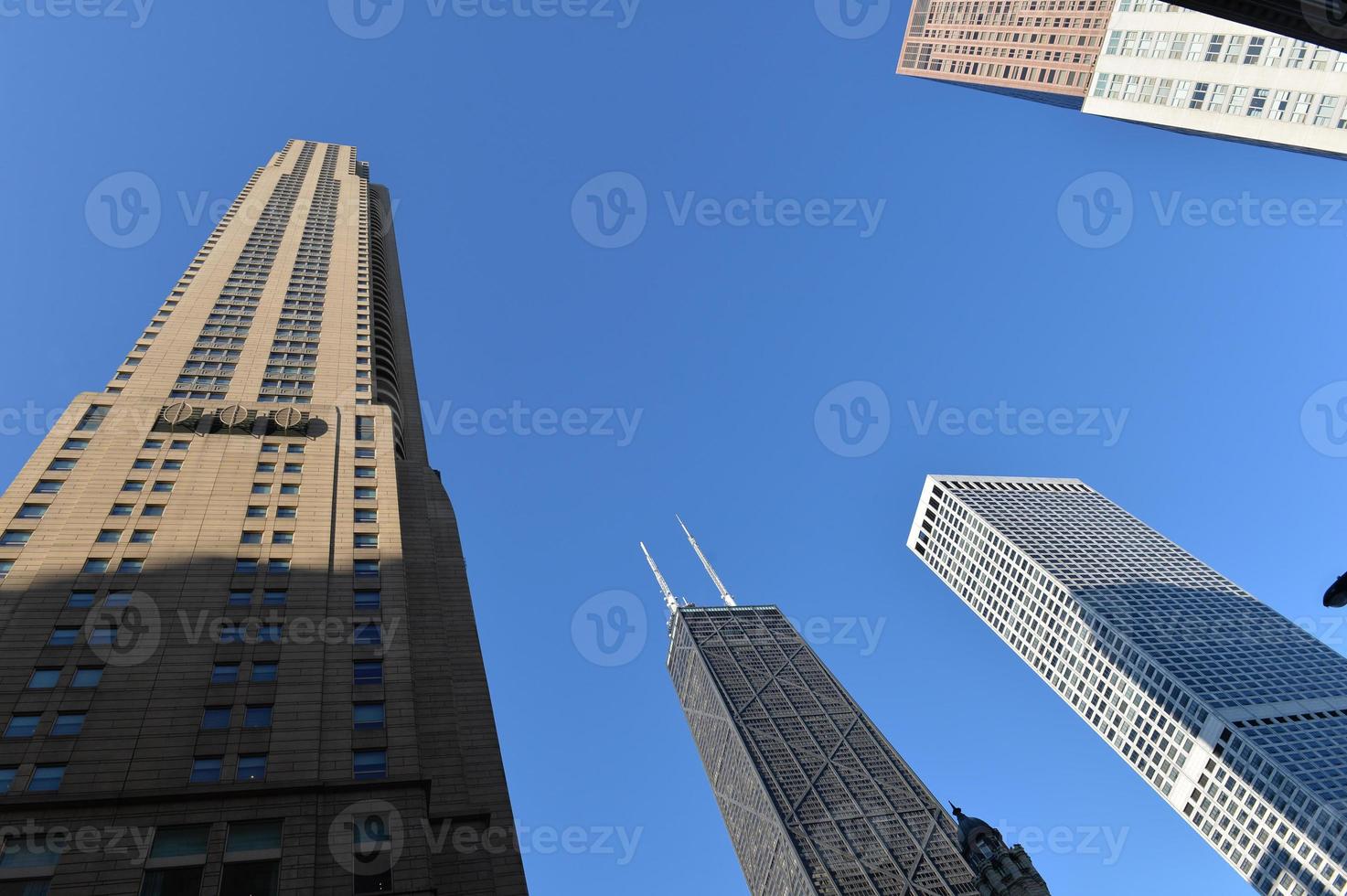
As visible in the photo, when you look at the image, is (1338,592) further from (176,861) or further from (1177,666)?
(1177,666)

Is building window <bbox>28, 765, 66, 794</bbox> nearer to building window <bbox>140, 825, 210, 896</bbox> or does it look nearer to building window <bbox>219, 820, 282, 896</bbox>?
building window <bbox>140, 825, 210, 896</bbox>

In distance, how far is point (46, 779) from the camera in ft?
111

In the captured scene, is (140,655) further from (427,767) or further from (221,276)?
(221,276)

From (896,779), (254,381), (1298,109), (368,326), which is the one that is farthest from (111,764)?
(896,779)

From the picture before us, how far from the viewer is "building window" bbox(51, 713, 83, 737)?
35.8 meters

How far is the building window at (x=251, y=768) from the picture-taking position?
116ft

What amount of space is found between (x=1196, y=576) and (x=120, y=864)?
7564 inches

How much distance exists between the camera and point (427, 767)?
43312 millimetres

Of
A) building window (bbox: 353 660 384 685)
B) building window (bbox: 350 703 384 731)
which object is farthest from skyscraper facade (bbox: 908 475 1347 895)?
building window (bbox: 350 703 384 731)

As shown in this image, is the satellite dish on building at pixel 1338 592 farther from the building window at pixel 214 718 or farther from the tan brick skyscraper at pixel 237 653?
the building window at pixel 214 718

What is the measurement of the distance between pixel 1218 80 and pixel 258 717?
117 metres

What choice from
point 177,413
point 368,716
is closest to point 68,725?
point 368,716

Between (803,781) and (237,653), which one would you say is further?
(803,781)

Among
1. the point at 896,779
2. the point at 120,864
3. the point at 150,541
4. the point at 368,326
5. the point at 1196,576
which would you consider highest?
the point at 368,326
